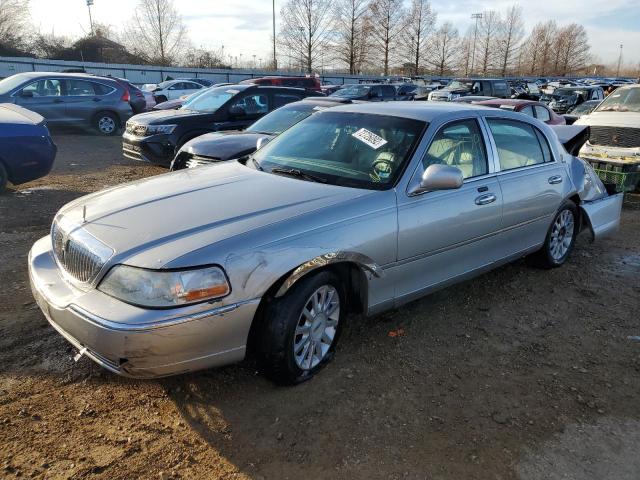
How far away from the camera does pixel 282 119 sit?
26.8 feet

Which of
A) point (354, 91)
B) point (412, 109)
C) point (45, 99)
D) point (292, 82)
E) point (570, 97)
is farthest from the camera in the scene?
point (570, 97)

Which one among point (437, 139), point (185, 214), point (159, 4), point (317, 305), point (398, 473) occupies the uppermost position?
point (159, 4)

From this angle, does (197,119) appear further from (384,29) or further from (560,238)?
(384,29)

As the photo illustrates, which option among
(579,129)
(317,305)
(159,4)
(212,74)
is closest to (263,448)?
(317,305)

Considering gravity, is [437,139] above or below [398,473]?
above

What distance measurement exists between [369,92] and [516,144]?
16.6 meters

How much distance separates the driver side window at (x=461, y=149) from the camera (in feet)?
12.4

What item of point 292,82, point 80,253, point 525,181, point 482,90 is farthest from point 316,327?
point 482,90

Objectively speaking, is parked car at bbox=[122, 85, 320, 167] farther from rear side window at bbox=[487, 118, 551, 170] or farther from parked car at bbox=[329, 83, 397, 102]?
parked car at bbox=[329, 83, 397, 102]

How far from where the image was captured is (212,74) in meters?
44.1

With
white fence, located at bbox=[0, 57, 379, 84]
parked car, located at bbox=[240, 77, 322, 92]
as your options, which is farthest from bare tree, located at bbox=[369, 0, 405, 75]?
parked car, located at bbox=[240, 77, 322, 92]

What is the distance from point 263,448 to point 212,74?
45.0 m

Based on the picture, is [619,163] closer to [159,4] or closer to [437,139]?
[437,139]

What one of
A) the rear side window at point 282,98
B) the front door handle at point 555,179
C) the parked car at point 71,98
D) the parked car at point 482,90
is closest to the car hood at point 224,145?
the rear side window at point 282,98
